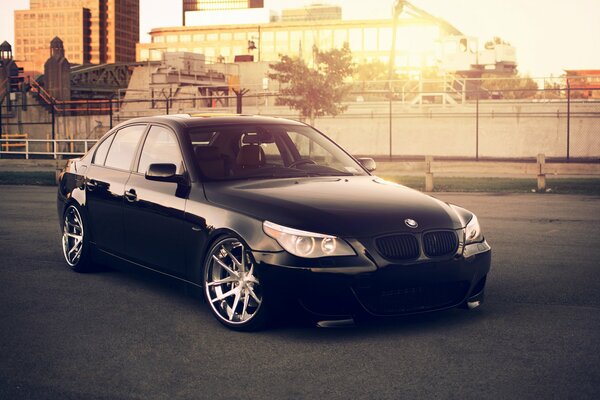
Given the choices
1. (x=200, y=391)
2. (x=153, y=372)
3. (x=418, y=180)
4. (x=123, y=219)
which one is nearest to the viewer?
(x=200, y=391)

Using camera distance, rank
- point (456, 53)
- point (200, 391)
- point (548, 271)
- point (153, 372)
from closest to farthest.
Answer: point (200, 391)
point (153, 372)
point (548, 271)
point (456, 53)

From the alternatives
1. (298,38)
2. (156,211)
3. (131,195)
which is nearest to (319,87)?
(131,195)

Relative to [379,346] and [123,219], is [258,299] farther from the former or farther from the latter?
[123,219]

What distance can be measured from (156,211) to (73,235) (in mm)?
1999

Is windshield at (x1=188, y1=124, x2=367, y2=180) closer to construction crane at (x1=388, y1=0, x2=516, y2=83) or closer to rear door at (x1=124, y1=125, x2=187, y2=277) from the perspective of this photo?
rear door at (x1=124, y1=125, x2=187, y2=277)

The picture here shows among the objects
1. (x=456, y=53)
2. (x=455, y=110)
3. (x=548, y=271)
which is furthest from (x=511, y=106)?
(x=548, y=271)

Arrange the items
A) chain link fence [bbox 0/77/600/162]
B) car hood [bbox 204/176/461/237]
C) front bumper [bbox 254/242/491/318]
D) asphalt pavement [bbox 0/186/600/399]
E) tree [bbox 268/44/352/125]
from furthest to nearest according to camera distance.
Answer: chain link fence [bbox 0/77/600/162] < tree [bbox 268/44/352/125] < car hood [bbox 204/176/461/237] < front bumper [bbox 254/242/491/318] < asphalt pavement [bbox 0/186/600/399]

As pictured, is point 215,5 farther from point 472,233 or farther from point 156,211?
point 472,233

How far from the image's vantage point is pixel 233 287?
6.00 meters

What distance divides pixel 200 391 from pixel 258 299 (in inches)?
49.9

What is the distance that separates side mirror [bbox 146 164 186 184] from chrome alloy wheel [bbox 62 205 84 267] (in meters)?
1.84

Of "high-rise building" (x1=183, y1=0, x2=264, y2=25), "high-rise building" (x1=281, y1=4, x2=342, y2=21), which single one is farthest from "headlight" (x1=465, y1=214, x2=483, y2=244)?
"high-rise building" (x1=183, y1=0, x2=264, y2=25)

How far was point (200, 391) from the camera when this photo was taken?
15.0 feet

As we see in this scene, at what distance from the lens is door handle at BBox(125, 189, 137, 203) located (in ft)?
23.6
